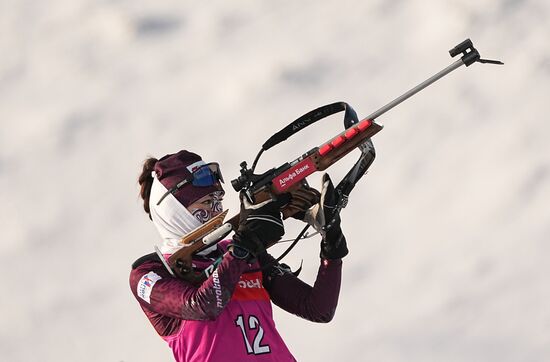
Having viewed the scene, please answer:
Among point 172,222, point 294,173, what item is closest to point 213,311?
point 172,222

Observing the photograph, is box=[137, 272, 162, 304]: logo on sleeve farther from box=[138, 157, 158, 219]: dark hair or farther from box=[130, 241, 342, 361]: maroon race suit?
box=[138, 157, 158, 219]: dark hair

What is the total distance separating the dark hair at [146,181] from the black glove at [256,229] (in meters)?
0.87

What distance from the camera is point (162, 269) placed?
383 inches

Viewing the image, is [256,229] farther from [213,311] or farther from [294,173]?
[213,311]

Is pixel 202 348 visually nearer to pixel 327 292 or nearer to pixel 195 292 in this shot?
pixel 195 292

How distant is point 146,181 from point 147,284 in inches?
38.4

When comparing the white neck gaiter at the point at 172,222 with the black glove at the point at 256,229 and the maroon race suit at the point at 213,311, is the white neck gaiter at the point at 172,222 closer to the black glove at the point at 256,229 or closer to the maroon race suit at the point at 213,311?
the maroon race suit at the point at 213,311

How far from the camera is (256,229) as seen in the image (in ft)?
31.2

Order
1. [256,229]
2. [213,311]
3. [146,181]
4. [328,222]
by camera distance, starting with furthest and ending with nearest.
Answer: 1. [146,181]
2. [328,222]
3. [256,229]
4. [213,311]

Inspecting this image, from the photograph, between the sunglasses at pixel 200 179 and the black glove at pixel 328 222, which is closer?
the black glove at pixel 328 222

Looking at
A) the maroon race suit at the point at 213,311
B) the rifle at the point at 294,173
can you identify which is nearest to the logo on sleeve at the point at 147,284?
the maroon race suit at the point at 213,311

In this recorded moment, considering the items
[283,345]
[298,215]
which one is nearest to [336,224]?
[298,215]

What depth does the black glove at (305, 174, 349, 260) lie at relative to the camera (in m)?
9.73

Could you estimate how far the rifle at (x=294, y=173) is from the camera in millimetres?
9508
